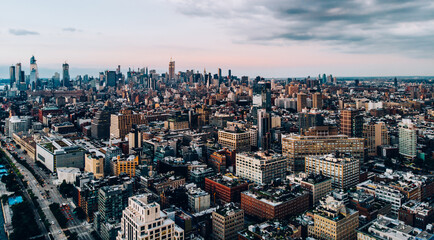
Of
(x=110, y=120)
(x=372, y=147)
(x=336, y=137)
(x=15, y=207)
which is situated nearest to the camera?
(x=15, y=207)

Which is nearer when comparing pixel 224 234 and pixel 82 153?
pixel 224 234

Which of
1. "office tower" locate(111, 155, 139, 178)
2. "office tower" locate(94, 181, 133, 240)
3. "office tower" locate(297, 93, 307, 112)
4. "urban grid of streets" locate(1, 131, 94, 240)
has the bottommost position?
"urban grid of streets" locate(1, 131, 94, 240)

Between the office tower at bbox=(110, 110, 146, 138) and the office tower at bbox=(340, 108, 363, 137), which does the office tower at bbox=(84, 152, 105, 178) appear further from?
the office tower at bbox=(340, 108, 363, 137)

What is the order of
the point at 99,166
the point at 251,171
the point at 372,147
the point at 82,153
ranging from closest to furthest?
the point at 251,171 < the point at 99,166 < the point at 82,153 < the point at 372,147

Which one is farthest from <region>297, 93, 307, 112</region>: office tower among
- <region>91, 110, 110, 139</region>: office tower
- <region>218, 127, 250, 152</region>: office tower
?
<region>91, 110, 110, 139</region>: office tower

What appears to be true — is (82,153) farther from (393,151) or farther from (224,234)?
(393,151)

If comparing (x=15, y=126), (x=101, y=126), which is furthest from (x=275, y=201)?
(x=15, y=126)

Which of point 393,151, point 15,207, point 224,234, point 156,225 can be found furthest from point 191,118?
point 156,225
